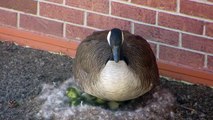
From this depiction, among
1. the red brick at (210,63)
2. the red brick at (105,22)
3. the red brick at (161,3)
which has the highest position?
the red brick at (161,3)

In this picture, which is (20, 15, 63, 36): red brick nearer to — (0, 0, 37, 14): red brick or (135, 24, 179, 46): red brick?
(0, 0, 37, 14): red brick

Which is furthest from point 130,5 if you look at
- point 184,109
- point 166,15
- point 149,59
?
point 184,109

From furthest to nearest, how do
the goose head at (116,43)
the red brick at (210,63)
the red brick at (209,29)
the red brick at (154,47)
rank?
the red brick at (154,47), the red brick at (210,63), the red brick at (209,29), the goose head at (116,43)

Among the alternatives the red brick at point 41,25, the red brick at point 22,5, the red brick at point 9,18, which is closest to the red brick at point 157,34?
the red brick at point 41,25

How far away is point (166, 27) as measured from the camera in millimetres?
4402

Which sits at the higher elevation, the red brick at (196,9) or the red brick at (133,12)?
the red brick at (196,9)

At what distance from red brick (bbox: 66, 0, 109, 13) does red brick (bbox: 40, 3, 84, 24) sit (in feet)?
0.20

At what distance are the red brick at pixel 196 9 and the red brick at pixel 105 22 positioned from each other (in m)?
0.48

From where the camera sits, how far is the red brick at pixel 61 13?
4680 mm

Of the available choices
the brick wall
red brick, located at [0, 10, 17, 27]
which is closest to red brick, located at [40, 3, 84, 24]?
the brick wall

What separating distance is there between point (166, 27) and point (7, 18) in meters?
1.43

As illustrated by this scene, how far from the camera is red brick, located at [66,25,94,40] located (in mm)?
4711

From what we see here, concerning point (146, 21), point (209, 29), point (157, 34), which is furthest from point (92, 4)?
point (209, 29)

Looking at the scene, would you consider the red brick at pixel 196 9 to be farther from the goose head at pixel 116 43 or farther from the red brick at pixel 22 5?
the red brick at pixel 22 5
